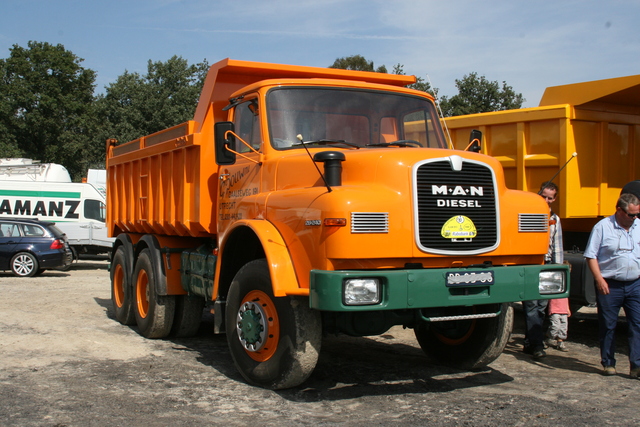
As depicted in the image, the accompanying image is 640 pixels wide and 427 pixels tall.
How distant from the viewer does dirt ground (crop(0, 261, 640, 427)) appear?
5.11 metres

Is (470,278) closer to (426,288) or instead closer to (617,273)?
(426,288)

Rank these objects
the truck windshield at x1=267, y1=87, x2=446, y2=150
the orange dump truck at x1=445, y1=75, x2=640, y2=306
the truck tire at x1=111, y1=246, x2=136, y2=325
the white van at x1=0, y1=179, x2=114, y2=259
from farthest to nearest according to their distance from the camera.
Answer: the white van at x1=0, y1=179, x2=114, y2=259 → the truck tire at x1=111, y1=246, x2=136, y2=325 → the orange dump truck at x1=445, y1=75, x2=640, y2=306 → the truck windshield at x1=267, y1=87, x2=446, y2=150

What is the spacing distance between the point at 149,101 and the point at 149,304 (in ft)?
114

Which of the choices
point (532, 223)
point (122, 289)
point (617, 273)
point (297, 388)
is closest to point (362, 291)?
point (297, 388)

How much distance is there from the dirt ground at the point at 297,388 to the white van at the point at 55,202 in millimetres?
13242

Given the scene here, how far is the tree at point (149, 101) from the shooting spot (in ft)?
137

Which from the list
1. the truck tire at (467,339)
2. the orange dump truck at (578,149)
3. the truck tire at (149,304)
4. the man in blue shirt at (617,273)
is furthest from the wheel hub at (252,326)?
the orange dump truck at (578,149)

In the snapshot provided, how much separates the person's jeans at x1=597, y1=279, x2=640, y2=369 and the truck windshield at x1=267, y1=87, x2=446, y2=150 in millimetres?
2169

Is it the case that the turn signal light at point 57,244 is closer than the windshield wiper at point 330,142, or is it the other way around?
the windshield wiper at point 330,142

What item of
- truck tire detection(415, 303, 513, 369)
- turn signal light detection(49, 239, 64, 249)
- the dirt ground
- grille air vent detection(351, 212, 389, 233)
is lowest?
the dirt ground

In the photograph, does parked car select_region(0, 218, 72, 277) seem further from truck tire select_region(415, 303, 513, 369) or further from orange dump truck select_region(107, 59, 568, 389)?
truck tire select_region(415, 303, 513, 369)

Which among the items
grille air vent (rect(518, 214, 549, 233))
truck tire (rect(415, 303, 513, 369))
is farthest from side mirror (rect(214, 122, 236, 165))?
grille air vent (rect(518, 214, 549, 233))

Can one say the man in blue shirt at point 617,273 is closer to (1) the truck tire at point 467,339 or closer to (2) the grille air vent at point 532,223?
(1) the truck tire at point 467,339

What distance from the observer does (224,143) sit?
6488mm
